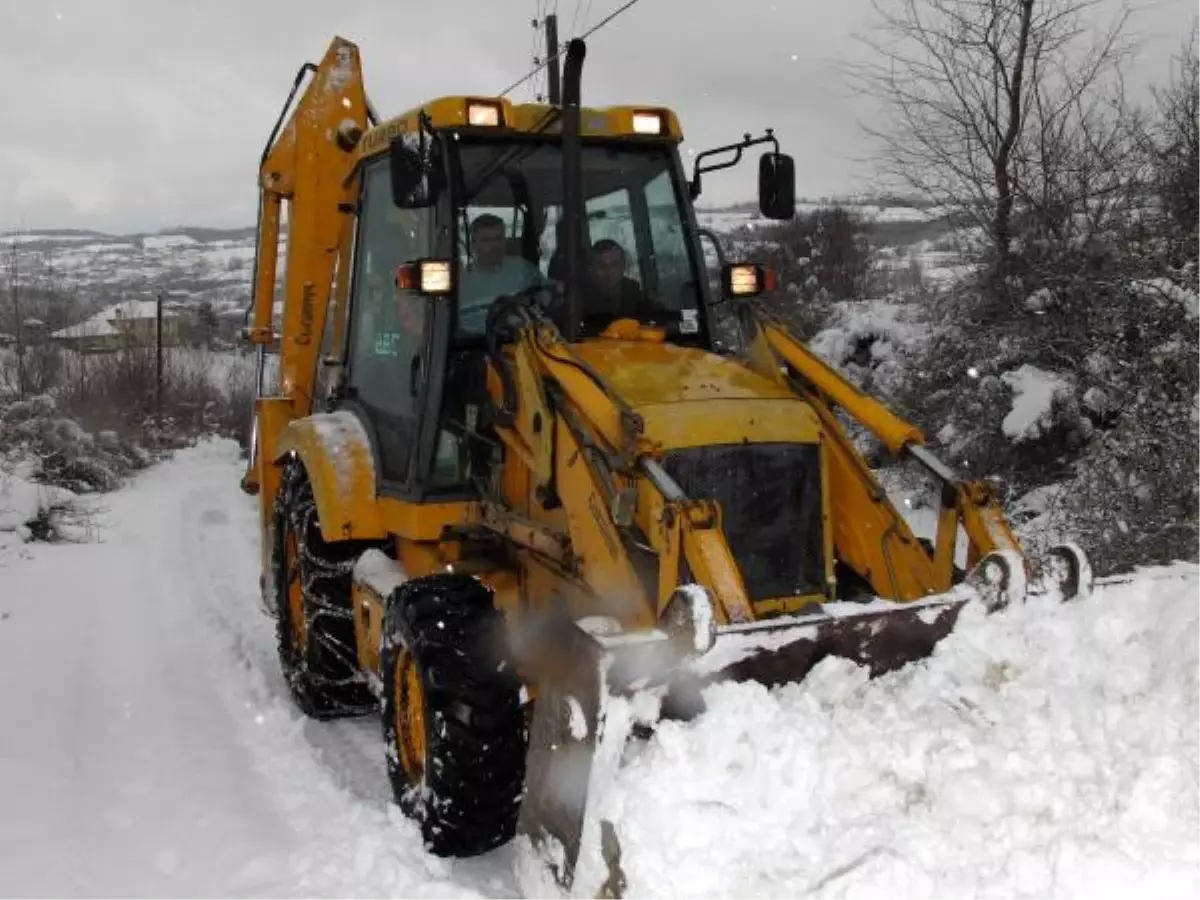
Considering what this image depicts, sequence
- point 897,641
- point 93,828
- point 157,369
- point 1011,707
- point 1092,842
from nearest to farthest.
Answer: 1. point 1092,842
2. point 1011,707
3. point 897,641
4. point 93,828
5. point 157,369

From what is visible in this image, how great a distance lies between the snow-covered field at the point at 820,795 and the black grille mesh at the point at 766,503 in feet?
2.77

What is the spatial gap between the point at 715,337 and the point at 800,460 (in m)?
1.22

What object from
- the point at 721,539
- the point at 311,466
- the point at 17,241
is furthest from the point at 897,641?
the point at 17,241

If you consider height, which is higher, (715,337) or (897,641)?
(715,337)

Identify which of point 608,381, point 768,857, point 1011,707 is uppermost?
point 608,381

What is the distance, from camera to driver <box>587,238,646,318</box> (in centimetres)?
489

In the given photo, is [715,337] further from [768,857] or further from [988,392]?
[988,392]

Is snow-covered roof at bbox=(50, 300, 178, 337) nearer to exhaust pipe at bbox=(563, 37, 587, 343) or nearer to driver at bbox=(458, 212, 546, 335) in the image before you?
driver at bbox=(458, 212, 546, 335)

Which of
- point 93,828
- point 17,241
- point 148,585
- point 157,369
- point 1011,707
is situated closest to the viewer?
point 1011,707

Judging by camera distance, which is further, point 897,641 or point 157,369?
point 157,369

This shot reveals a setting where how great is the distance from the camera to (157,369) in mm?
23422

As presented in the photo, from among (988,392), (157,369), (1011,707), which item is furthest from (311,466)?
(157,369)

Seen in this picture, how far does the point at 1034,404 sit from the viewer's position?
8977 millimetres

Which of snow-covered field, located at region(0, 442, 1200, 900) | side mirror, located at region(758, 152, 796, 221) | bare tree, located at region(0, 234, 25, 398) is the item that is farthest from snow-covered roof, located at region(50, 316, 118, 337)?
side mirror, located at region(758, 152, 796, 221)
